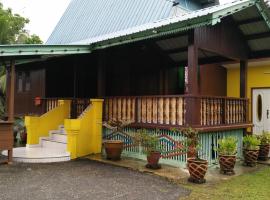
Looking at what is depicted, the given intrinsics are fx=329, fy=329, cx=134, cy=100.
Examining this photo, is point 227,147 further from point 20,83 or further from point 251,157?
point 20,83

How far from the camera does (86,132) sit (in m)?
10.2

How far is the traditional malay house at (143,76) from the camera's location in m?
8.81

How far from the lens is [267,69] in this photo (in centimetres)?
1328

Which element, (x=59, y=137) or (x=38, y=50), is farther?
(x=59, y=137)

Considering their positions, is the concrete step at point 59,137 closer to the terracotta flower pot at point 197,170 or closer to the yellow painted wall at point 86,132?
the yellow painted wall at point 86,132

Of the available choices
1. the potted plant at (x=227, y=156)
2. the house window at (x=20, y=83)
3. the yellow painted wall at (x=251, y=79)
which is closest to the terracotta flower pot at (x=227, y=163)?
the potted plant at (x=227, y=156)

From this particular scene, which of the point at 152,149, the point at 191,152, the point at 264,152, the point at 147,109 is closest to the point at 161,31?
the point at 147,109

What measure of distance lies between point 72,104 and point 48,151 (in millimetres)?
2362

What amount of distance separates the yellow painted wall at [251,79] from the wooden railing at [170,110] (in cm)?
286

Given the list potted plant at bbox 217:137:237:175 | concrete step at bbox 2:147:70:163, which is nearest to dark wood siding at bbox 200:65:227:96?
potted plant at bbox 217:137:237:175

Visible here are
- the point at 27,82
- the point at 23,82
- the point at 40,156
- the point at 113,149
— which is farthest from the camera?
the point at 23,82

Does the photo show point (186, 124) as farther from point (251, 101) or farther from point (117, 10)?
point (117, 10)

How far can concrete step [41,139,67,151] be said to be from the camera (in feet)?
34.0

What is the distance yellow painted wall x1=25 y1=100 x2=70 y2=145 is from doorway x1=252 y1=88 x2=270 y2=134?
770 cm
